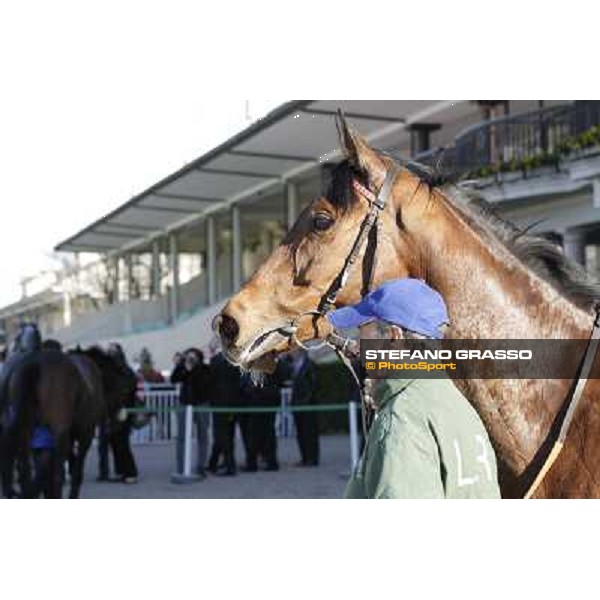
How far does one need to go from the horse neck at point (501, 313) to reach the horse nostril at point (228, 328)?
63cm

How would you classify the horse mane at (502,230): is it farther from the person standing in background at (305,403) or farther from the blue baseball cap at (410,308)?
the person standing in background at (305,403)

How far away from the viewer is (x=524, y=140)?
1283 cm

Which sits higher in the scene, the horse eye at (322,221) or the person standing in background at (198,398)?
the horse eye at (322,221)

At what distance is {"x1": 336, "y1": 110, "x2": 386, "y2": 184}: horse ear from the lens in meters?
3.33

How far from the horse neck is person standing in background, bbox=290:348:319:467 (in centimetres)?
Result: 991

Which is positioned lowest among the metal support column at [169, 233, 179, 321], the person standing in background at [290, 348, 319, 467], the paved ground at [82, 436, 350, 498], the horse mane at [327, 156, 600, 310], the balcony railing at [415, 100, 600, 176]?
the paved ground at [82, 436, 350, 498]

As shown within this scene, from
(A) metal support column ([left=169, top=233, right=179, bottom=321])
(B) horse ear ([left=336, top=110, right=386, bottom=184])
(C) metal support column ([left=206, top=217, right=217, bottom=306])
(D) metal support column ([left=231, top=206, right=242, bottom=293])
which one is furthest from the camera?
(A) metal support column ([left=169, top=233, right=179, bottom=321])

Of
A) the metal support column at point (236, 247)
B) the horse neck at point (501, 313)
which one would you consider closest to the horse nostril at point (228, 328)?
the horse neck at point (501, 313)

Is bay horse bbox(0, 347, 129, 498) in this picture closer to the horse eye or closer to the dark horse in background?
the dark horse in background

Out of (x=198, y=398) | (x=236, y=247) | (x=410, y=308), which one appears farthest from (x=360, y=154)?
(x=236, y=247)

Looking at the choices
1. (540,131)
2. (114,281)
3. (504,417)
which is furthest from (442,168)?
(114,281)

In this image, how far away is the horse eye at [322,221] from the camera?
11.2 ft

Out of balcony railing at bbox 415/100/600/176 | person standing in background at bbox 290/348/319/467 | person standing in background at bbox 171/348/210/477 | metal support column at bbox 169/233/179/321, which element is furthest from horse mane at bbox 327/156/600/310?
metal support column at bbox 169/233/179/321

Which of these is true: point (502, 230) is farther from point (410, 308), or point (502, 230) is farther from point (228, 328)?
point (410, 308)
